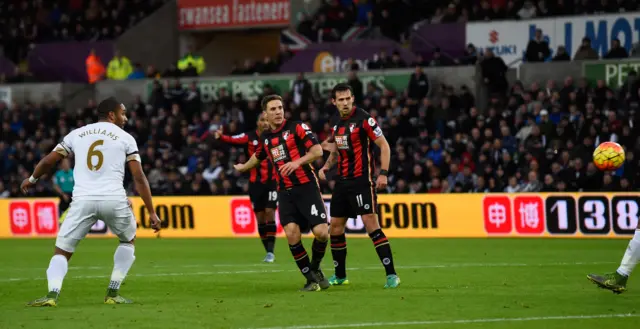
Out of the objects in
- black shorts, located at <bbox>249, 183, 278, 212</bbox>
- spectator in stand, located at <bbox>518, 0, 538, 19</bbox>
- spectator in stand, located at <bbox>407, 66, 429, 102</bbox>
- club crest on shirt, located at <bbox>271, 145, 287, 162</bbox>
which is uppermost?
spectator in stand, located at <bbox>518, 0, 538, 19</bbox>

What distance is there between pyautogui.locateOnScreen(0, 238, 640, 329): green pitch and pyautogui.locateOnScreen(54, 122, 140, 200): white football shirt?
46.9 inches

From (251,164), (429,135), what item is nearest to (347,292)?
(251,164)

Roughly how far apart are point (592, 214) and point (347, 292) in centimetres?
1214

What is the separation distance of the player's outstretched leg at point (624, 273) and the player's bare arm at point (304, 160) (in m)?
3.38

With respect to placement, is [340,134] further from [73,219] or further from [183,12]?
[183,12]

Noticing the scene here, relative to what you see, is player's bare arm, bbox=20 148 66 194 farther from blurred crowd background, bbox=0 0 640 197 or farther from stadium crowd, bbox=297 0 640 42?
stadium crowd, bbox=297 0 640 42

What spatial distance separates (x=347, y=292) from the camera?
522 inches

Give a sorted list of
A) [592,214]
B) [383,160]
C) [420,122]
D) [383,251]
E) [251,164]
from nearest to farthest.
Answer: [383,160]
[383,251]
[251,164]
[592,214]
[420,122]

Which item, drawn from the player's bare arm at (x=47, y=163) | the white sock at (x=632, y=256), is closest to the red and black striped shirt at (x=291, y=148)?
the player's bare arm at (x=47, y=163)

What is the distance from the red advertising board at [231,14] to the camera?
3956cm

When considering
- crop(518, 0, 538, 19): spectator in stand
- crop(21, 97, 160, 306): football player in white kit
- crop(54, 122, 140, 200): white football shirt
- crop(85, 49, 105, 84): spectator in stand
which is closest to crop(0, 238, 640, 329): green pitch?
crop(21, 97, 160, 306): football player in white kit

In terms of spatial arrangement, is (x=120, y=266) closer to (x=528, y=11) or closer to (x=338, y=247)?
(x=338, y=247)

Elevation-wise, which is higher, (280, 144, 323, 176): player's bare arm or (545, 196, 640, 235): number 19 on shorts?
(280, 144, 323, 176): player's bare arm

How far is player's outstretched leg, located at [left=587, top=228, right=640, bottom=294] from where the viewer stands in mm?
12203
